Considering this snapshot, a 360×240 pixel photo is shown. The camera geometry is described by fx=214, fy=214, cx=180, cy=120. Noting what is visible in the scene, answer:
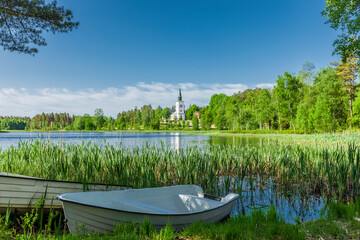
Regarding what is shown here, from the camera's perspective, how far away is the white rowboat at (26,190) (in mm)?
3549

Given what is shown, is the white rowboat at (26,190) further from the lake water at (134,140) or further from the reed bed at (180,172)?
the lake water at (134,140)

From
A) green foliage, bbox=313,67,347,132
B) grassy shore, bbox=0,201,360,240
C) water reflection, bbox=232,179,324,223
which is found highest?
green foliage, bbox=313,67,347,132

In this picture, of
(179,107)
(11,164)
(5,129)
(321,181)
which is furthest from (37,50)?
(179,107)

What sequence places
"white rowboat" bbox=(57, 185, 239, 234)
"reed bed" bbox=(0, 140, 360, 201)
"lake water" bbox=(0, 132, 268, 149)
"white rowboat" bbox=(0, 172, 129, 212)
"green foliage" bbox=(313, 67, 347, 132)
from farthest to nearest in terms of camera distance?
1. "green foliage" bbox=(313, 67, 347, 132)
2. "lake water" bbox=(0, 132, 268, 149)
3. "reed bed" bbox=(0, 140, 360, 201)
4. "white rowboat" bbox=(0, 172, 129, 212)
5. "white rowboat" bbox=(57, 185, 239, 234)

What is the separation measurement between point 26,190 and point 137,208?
197cm

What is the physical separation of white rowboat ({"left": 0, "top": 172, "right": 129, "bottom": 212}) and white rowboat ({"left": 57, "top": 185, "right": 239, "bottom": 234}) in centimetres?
63

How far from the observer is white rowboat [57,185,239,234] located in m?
3.13

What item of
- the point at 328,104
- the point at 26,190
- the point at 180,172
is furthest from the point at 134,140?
the point at 328,104

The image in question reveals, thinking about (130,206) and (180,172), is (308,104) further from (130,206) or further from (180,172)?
(130,206)

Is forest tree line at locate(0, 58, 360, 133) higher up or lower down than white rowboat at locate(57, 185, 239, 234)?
higher up

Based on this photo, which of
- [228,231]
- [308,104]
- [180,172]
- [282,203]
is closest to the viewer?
[228,231]

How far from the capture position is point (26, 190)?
12.2 feet

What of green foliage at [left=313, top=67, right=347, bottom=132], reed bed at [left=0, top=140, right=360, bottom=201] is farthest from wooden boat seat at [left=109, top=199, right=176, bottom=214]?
green foliage at [left=313, top=67, right=347, bottom=132]

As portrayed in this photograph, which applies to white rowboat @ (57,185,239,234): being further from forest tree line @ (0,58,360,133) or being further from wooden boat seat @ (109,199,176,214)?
forest tree line @ (0,58,360,133)
